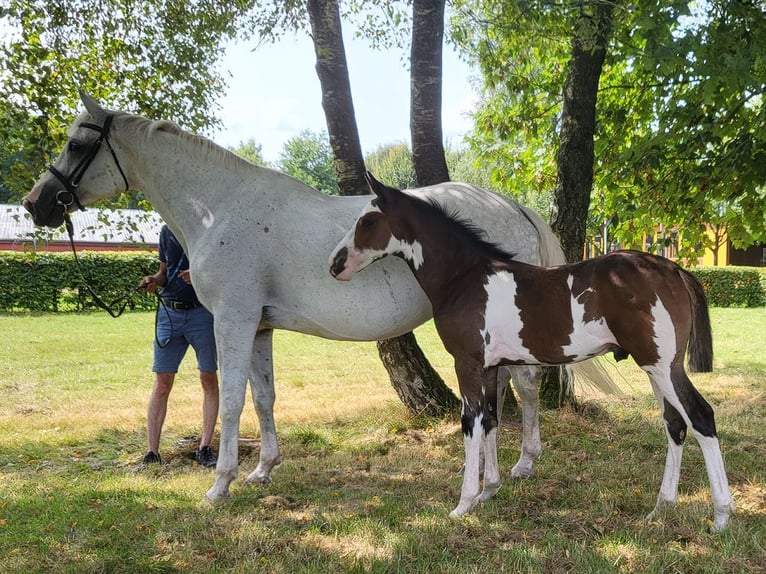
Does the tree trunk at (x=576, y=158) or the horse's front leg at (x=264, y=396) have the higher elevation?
the tree trunk at (x=576, y=158)

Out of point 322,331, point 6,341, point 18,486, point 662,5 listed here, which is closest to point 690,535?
point 322,331

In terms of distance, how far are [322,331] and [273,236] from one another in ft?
2.47

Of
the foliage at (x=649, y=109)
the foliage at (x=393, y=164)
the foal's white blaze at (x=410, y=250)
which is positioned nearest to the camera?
the foal's white blaze at (x=410, y=250)

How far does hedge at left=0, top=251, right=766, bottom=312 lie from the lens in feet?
59.2

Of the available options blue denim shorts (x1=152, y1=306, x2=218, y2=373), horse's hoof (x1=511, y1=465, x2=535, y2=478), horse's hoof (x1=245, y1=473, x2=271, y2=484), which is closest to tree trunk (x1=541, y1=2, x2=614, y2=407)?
horse's hoof (x1=511, y1=465, x2=535, y2=478)

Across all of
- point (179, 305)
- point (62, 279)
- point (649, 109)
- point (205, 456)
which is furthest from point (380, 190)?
point (62, 279)

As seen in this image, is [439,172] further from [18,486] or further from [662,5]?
[18,486]

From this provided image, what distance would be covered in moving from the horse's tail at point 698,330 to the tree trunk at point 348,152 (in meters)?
3.04

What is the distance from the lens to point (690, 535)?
346 centimetres

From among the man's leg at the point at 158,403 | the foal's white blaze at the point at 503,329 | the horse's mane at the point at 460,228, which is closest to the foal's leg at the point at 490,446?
the foal's white blaze at the point at 503,329

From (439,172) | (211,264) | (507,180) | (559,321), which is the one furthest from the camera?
(507,180)

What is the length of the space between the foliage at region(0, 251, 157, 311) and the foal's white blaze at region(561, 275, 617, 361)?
16.1 m

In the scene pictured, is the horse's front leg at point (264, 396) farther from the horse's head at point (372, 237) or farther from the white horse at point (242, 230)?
the horse's head at point (372, 237)

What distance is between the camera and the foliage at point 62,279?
59.1 feet
